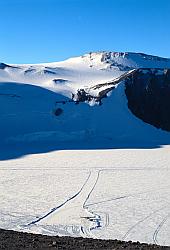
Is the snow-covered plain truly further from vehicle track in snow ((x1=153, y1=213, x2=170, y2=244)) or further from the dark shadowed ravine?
the dark shadowed ravine

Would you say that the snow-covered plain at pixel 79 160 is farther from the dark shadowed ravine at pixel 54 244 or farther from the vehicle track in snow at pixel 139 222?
the dark shadowed ravine at pixel 54 244

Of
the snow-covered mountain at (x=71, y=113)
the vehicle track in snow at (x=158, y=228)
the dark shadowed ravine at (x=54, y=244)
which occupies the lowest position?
the vehicle track in snow at (x=158, y=228)

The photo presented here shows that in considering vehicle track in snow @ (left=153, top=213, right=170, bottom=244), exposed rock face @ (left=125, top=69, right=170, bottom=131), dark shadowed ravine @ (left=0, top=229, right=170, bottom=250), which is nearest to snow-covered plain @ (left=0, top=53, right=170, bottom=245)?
vehicle track in snow @ (left=153, top=213, right=170, bottom=244)

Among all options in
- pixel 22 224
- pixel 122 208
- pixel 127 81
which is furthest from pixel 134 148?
pixel 22 224

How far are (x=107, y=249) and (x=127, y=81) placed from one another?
152ft

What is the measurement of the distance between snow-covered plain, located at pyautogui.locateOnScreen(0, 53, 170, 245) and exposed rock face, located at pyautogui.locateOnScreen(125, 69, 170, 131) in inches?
49.3

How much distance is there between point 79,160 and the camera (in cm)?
3228

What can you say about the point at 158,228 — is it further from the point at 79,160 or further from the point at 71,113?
the point at 71,113

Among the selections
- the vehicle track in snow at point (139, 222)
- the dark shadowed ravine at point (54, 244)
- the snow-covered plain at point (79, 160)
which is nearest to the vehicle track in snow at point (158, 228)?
the snow-covered plain at point (79, 160)

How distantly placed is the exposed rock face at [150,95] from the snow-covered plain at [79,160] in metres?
1.25

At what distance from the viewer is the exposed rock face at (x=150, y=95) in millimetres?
52000

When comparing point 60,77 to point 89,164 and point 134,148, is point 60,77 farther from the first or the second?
point 89,164

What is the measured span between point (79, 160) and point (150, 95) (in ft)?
76.6

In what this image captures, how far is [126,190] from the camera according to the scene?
70.9 feet
